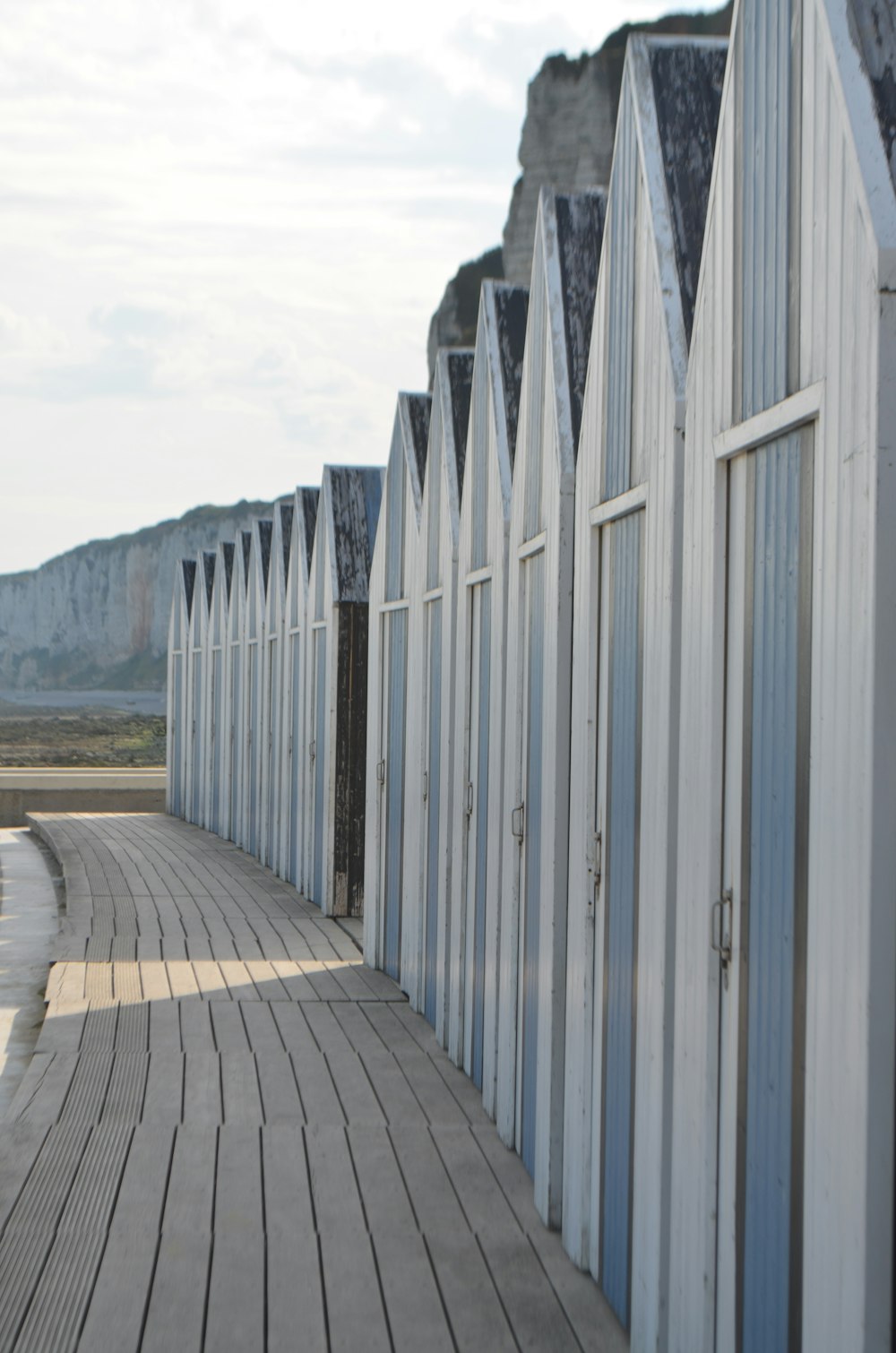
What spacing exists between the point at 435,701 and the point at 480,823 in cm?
127

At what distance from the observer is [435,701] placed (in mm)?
7316

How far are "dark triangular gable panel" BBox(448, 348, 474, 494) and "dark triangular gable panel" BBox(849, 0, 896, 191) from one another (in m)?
4.52

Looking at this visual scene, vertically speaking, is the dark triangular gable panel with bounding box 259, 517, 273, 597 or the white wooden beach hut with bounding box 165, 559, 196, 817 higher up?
the dark triangular gable panel with bounding box 259, 517, 273, 597

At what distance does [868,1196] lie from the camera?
2.23m

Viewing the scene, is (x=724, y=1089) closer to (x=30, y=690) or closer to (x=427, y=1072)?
(x=427, y=1072)

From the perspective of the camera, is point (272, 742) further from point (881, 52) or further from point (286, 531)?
point (881, 52)

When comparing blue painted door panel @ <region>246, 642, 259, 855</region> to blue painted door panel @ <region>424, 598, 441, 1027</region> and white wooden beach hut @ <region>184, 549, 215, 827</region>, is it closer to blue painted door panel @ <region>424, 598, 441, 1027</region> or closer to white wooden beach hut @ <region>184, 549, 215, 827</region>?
white wooden beach hut @ <region>184, 549, 215, 827</region>

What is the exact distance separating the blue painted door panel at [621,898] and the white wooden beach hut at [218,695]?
1245 cm

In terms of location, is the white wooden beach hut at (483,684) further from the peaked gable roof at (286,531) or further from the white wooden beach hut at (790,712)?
the peaked gable roof at (286,531)

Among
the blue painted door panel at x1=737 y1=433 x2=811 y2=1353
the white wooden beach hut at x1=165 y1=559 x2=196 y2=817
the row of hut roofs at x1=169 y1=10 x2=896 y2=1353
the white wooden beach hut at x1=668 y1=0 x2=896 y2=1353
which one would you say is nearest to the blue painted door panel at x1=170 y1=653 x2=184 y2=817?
the white wooden beach hut at x1=165 y1=559 x2=196 y2=817

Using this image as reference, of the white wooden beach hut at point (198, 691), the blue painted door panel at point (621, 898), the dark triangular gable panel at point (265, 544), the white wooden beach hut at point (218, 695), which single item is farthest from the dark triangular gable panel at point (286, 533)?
the blue painted door panel at point (621, 898)

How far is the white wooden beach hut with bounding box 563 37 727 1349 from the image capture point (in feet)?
11.4

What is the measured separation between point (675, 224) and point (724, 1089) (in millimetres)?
2190

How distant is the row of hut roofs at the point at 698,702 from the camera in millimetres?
2344
